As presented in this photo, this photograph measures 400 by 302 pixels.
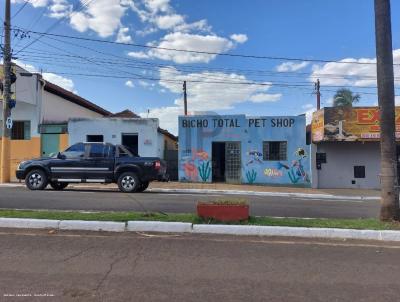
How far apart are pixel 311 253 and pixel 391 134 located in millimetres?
3711

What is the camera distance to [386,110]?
31.4ft

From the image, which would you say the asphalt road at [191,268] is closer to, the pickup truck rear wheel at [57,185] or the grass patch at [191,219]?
the grass patch at [191,219]

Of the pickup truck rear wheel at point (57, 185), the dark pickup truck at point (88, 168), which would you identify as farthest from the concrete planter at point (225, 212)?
the pickup truck rear wheel at point (57, 185)

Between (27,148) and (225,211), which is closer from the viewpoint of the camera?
(225,211)

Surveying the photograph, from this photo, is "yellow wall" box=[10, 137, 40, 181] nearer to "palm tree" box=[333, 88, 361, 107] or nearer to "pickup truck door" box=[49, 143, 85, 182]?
"pickup truck door" box=[49, 143, 85, 182]

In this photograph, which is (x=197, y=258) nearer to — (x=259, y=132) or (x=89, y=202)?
(x=89, y=202)

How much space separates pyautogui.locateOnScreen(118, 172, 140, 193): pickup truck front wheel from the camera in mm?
17406

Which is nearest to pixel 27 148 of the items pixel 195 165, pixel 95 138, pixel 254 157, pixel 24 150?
Answer: pixel 24 150

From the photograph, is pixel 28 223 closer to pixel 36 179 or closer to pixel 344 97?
pixel 36 179

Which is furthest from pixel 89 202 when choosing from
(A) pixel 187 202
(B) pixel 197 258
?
(B) pixel 197 258

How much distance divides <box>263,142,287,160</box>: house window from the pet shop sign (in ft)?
3.21

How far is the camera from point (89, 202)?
43.6 feet

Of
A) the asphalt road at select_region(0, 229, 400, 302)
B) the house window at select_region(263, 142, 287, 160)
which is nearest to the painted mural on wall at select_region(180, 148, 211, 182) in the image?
the house window at select_region(263, 142, 287, 160)

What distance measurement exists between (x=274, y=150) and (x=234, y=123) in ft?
8.61
